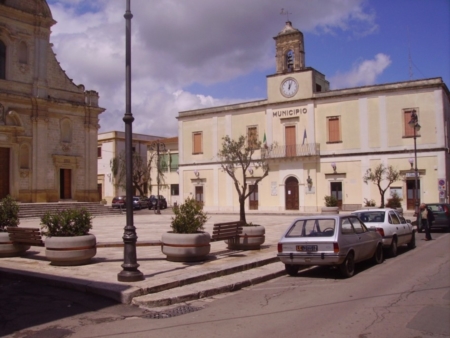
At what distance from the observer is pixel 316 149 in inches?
1649

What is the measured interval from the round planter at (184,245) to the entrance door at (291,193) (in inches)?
1245

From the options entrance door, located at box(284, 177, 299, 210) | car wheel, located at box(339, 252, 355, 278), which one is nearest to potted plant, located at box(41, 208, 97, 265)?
car wheel, located at box(339, 252, 355, 278)

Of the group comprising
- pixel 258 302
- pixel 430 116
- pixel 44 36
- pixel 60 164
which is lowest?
pixel 258 302

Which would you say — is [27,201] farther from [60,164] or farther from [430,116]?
[430,116]

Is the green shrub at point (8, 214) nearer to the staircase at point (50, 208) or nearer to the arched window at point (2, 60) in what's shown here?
the staircase at point (50, 208)

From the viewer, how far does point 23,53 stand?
3419cm

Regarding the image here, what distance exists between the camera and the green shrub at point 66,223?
11016mm

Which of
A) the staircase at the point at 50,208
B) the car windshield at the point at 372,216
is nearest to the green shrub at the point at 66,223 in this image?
the car windshield at the point at 372,216

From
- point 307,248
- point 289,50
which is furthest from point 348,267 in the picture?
point 289,50

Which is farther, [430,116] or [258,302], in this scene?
[430,116]

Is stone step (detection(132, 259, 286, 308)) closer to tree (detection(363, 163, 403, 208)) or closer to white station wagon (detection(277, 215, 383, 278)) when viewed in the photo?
white station wagon (detection(277, 215, 383, 278))

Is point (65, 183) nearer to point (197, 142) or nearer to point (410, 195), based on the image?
point (197, 142)

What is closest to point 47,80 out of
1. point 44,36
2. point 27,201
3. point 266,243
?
point 44,36

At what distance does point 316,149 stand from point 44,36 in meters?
24.4
